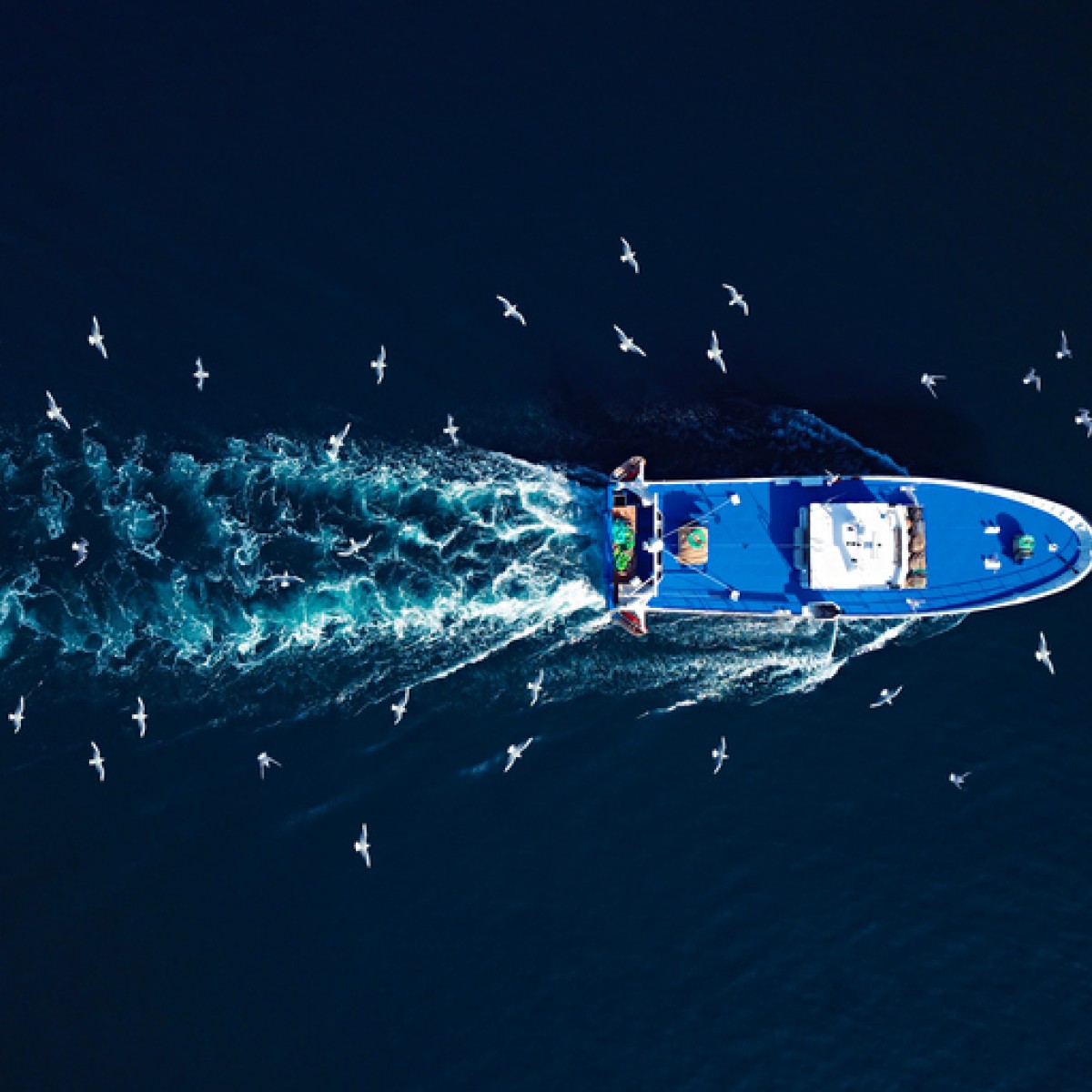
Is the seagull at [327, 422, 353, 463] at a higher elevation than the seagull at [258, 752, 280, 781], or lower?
higher

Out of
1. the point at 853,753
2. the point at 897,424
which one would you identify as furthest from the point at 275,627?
the point at 897,424

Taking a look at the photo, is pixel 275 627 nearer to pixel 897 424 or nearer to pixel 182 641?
pixel 182 641

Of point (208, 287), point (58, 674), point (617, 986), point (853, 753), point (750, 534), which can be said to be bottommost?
point (617, 986)

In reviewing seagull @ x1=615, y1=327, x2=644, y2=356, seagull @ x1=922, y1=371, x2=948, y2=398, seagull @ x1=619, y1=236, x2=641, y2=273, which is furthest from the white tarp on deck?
seagull @ x1=619, y1=236, x2=641, y2=273

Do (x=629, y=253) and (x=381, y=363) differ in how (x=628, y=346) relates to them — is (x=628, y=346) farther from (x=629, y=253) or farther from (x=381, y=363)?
(x=381, y=363)

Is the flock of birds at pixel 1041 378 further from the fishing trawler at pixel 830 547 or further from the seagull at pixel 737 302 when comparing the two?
the seagull at pixel 737 302

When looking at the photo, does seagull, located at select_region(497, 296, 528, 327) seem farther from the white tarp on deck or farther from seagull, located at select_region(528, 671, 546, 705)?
seagull, located at select_region(528, 671, 546, 705)
